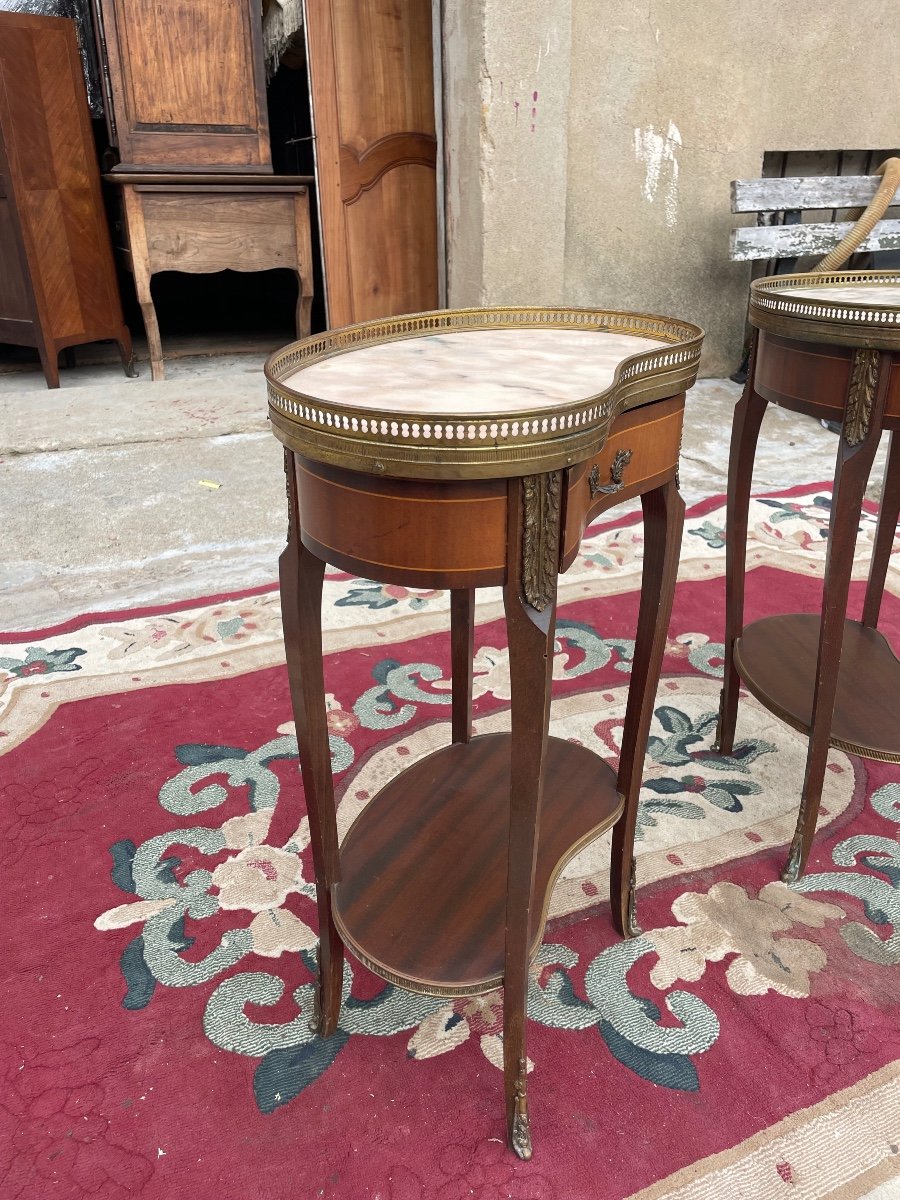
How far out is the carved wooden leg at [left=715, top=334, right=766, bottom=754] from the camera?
1.66 metres

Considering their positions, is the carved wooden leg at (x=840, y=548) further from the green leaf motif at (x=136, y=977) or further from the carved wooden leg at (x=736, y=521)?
the green leaf motif at (x=136, y=977)

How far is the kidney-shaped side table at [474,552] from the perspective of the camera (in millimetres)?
861

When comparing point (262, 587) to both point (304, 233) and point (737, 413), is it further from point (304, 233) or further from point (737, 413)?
point (304, 233)

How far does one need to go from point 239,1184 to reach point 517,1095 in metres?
0.36

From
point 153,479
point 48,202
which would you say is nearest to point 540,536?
point 153,479

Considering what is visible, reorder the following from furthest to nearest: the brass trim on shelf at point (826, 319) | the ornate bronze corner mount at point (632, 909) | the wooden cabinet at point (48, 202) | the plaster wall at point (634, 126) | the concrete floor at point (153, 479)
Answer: the wooden cabinet at point (48, 202)
the plaster wall at point (634, 126)
the concrete floor at point (153, 479)
the ornate bronze corner mount at point (632, 909)
the brass trim on shelf at point (826, 319)

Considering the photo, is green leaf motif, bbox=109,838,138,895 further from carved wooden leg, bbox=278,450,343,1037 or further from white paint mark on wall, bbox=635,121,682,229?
white paint mark on wall, bbox=635,121,682,229

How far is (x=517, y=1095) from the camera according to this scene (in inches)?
42.9

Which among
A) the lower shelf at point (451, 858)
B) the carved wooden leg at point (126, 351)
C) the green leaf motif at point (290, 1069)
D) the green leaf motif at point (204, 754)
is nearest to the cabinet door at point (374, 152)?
the carved wooden leg at point (126, 351)

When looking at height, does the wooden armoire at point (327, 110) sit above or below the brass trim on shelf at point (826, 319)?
above

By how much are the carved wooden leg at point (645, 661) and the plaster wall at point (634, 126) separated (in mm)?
3103

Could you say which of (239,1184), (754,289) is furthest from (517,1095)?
(754,289)

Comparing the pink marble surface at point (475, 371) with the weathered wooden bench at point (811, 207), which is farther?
the weathered wooden bench at point (811, 207)

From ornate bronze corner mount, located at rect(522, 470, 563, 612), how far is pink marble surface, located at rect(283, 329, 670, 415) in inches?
3.2
